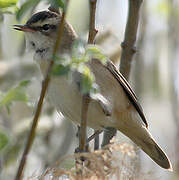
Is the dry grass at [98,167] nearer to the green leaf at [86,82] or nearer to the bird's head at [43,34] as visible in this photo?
the green leaf at [86,82]

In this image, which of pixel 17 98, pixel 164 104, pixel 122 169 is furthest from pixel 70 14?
pixel 122 169

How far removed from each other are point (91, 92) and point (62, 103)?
154 cm

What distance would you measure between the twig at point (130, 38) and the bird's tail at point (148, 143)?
46 centimetres

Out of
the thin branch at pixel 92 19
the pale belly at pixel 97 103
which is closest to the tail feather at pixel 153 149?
the pale belly at pixel 97 103

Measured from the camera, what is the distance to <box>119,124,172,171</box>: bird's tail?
12.5 ft

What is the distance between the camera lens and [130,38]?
3.21 meters

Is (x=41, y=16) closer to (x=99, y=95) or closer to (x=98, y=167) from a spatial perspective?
(x=99, y=95)

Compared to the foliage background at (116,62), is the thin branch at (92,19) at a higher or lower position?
higher

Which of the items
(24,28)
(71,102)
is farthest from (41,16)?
(71,102)

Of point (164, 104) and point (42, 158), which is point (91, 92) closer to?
point (42, 158)

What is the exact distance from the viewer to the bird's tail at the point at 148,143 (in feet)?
12.5

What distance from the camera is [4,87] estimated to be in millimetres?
4316

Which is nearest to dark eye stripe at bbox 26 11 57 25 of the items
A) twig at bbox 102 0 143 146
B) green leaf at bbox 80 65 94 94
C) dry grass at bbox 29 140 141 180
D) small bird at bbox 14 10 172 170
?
small bird at bbox 14 10 172 170

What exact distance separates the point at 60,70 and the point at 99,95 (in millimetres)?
1429
